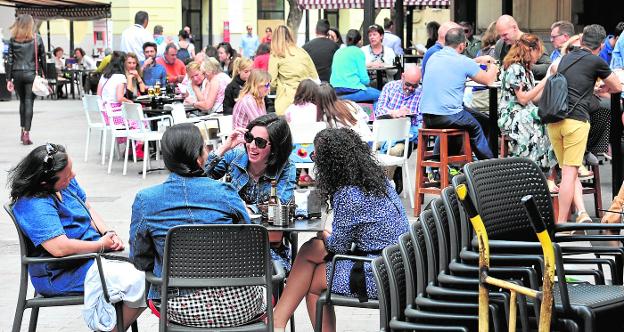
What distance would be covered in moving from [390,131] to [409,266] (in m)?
6.89

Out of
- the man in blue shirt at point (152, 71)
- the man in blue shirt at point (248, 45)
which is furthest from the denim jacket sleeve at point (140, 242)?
the man in blue shirt at point (248, 45)

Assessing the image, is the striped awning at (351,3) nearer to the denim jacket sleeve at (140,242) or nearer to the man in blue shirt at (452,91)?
the man in blue shirt at (452,91)

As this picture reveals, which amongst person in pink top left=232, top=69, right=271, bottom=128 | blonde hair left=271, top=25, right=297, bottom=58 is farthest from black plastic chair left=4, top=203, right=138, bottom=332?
blonde hair left=271, top=25, right=297, bottom=58

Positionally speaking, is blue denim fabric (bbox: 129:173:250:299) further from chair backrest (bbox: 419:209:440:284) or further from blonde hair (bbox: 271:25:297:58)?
blonde hair (bbox: 271:25:297:58)

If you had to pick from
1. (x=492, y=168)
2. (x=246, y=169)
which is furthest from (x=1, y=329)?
(x=492, y=168)

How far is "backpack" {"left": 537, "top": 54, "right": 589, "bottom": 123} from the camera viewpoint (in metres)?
9.01

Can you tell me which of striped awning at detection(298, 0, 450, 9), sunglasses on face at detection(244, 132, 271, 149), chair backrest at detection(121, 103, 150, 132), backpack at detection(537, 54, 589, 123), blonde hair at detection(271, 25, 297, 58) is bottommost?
chair backrest at detection(121, 103, 150, 132)

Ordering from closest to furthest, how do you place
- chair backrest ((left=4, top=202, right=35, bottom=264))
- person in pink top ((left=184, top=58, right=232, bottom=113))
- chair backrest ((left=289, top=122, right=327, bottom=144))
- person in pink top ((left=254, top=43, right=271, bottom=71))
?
chair backrest ((left=4, top=202, right=35, bottom=264)) → chair backrest ((left=289, top=122, right=327, bottom=144)) → person in pink top ((left=184, top=58, right=232, bottom=113)) → person in pink top ((left=254, top=43, right=271, bottom=71))

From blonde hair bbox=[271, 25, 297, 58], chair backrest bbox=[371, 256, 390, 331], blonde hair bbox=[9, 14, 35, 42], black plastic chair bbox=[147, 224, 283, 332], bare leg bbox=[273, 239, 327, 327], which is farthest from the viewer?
blonde hair bbox=[9, 14, 35, 42]

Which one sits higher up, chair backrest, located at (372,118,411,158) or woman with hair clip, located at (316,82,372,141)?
woman with hair clip, located at (316,82,372,141)

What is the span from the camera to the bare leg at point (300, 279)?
6117 mm

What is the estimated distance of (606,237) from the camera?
4.84 m

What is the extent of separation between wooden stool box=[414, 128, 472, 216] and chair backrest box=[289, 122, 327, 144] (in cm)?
96

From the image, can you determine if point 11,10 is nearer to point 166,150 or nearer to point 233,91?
point 233,91
